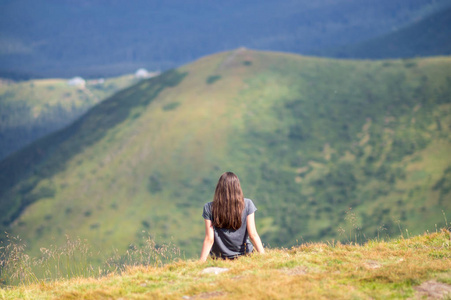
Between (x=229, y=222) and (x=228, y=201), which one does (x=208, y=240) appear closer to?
(x=229, y=222)

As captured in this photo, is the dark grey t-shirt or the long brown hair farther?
the dark grey t-shirt

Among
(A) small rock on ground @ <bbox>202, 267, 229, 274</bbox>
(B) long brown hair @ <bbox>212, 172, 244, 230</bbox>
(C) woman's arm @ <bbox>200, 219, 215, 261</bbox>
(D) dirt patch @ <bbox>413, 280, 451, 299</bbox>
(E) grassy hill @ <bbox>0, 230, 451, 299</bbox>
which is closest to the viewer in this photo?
(D) dirt patch @ <bbox>413, 280, 451, 299</bbox>

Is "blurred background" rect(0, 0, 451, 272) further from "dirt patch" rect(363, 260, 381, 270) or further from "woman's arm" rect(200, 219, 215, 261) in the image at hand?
"woman's arm" rect(200, 219, 215, 261)

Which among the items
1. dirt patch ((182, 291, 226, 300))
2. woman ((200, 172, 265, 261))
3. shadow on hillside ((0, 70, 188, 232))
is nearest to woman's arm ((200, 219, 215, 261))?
woman ((200, 172, 265, 261))

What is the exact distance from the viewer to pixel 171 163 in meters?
130

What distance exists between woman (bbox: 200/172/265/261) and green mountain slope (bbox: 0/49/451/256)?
89126 mm

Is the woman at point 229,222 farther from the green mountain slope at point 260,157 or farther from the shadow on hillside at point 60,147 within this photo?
the shadow on hillside at point 60,147

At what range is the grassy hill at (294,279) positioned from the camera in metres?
7.25

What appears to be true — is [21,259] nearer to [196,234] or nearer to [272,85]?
[196,234]

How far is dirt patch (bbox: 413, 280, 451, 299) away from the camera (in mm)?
7008

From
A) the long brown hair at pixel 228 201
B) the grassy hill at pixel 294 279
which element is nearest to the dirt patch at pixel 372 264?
the grassy hill at pixel 294 279

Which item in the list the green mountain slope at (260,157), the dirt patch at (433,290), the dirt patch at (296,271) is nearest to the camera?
the dirt patch at (433,290)

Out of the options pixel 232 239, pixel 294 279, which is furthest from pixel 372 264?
pixel 232 239

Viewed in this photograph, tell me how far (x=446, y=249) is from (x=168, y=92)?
15705cm
